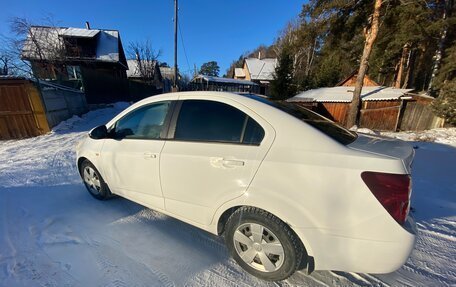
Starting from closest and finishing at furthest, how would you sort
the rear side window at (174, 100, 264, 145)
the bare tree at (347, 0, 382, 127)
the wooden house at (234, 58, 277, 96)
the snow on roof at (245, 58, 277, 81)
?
the rear side window at (174, 100, 264, 145) < the bare tree at (347, 0, 382, 127) < the wooden house at (234, 58, 277, 96) < the snow on roof at (245, 58, 277, 81)

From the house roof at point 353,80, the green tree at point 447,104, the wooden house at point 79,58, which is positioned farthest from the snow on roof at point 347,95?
the wooden house at point 79,58

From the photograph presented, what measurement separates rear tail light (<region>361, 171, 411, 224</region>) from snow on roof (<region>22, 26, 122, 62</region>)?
21.4m

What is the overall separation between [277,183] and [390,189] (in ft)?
2.56

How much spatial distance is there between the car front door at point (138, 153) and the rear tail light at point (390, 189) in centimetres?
199

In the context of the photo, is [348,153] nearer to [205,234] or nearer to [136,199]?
[205,234]

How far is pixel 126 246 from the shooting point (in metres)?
2.48

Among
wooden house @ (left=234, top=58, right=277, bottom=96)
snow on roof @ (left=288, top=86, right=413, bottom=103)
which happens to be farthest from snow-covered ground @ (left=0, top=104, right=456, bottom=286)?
wooden house @ (left=234, top=58, right=277, bottom=96)

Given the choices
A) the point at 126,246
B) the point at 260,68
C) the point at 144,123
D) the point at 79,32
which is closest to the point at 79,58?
the point at 79,32

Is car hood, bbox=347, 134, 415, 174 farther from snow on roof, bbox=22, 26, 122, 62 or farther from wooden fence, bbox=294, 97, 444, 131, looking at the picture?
snow on roof, bbox=22, 26, 122, 62

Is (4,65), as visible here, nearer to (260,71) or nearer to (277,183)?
(277,183)

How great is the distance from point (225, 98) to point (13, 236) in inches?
118

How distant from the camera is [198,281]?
6.73ft

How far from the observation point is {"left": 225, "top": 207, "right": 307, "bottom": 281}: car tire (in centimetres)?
183

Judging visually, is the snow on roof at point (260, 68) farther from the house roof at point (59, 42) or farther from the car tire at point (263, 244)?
the car tire at point (263, 244)
